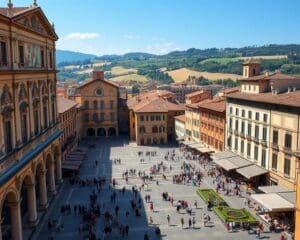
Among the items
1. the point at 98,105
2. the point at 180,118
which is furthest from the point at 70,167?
the point at 98,105

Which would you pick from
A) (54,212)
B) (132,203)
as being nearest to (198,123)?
(132,203)

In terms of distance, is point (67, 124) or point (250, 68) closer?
point (250, 68)

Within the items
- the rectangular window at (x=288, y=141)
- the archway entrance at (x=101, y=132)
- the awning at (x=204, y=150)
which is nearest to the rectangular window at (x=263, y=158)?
the rectangular window at (x=288, y=141)

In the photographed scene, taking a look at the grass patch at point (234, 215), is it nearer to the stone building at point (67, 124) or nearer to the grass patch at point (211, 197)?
the grass patch at point (211, 197)

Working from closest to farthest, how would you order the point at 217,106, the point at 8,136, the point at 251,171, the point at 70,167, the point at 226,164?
1. the point at 8,136
2. the point at 251,171
3. the point at 226,164
4. the point at 70,167
5. the point at 217,106

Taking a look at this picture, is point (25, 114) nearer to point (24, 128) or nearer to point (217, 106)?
point (24, 128)

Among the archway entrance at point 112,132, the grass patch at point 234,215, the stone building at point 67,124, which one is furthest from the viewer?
the archway entrance at point 112,132

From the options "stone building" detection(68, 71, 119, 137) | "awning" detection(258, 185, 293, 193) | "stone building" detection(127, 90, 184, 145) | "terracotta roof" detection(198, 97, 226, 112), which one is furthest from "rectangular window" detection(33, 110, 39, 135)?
"stone building" detection(68, 71, 119, 137)
